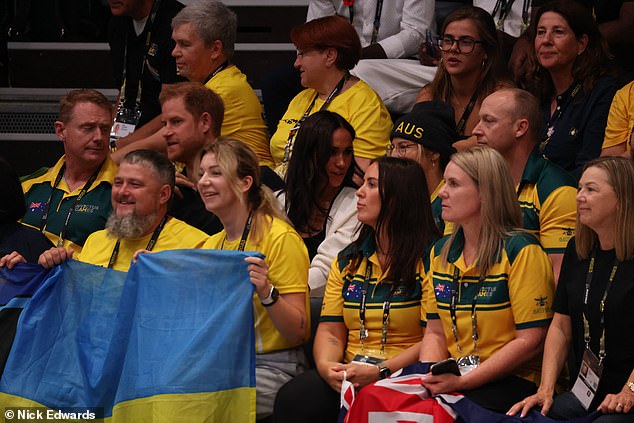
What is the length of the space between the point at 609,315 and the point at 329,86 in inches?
96.9

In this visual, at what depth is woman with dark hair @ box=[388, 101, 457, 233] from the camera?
4816 millimetres

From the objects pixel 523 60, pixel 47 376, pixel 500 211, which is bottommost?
pixel 47 376

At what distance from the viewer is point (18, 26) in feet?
23.7

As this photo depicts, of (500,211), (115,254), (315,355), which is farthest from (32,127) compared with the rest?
(500,211)

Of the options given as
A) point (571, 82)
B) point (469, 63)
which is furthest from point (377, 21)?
point (571, 82)

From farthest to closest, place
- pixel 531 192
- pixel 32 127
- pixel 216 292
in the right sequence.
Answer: pixel 32 127, pixel 531 192, pixel 216 292

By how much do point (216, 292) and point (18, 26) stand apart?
3789mm

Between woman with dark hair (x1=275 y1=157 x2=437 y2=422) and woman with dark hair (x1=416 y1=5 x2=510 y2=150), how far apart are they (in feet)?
3.86

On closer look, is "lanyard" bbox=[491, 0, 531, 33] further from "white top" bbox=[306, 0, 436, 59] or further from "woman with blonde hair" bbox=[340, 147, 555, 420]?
"woman with blonde hair" bbox=[340, 147, 555, 420]

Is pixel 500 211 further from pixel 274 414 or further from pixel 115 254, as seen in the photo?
pixel 115 254

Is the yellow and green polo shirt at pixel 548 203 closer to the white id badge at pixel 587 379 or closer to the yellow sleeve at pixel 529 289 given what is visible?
the yellow sleeve at pixel 529 289

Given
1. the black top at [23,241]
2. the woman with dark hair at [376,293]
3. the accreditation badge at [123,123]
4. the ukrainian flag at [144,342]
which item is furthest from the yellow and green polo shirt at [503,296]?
the accreditation badge at [123,123]

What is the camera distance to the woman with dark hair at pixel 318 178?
5.01m

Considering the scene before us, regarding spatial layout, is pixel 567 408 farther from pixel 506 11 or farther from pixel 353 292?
pixel 506 11
